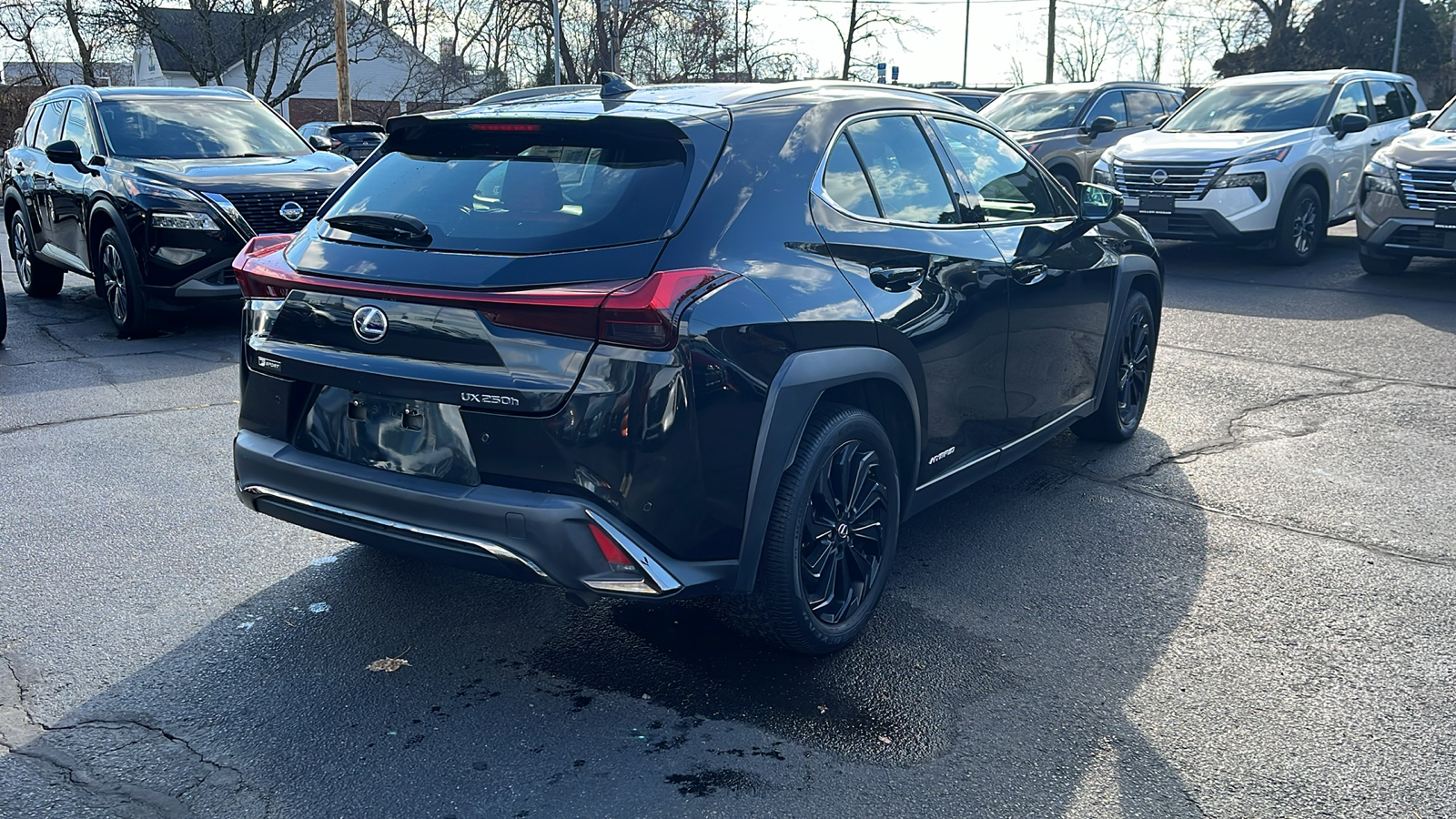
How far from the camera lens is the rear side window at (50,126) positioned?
415 inches

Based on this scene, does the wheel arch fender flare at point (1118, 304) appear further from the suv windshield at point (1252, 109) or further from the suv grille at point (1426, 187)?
the suv windshield at point (1252, 109)

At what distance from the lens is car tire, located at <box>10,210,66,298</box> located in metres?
10.9

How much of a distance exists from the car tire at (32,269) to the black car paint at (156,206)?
1.14ft

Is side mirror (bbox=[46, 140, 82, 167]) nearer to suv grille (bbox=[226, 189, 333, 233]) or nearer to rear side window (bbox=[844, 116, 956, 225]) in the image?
suv grille (bbox=[226, 189, 333, 233])

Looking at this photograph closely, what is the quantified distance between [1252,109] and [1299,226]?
4.76ft

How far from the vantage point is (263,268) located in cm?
365

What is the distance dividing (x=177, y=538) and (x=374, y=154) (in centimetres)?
177

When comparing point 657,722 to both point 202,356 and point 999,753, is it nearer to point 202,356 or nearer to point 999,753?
point 999,753

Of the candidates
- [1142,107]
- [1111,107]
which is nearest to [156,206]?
[1111,107]

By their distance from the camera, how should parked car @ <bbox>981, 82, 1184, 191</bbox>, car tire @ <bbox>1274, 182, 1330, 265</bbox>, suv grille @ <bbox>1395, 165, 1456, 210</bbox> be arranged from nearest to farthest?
1. suv grille @ <bbox>1395, 165, 1456, 210</bbox>
2. car tire @ <bbox>1274, 182, 1330, 265</bbox>
3. parked car @ <bbox>981, 82, 1184, 191</bbox>

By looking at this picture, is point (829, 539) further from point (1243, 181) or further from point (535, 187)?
point (1243, 181)

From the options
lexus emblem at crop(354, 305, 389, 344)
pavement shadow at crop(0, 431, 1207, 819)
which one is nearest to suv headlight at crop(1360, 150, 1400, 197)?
pavement shadow at crop(0, 431, 1207, 819)

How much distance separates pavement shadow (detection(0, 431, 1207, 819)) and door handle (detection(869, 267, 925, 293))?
1.11 meters

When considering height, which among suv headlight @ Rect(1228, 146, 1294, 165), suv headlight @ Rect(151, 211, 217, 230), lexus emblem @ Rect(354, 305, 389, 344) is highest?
suv headlight @ Rect(1228, 146, 1294, 165)
